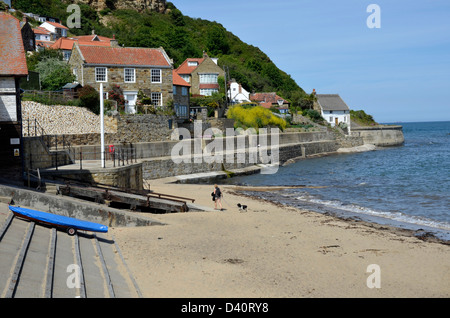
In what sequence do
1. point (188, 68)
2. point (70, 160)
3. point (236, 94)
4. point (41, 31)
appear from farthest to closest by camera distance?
1. point (41, 31)
2. point (236, 94)
3. point (188, 68)
4. point (70, 160)

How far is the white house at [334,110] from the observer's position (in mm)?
80625

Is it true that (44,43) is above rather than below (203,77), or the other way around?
above

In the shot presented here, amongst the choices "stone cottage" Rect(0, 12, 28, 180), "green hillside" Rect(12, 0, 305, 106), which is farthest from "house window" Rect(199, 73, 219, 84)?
"stone cottage" Rect(0, 12, 28, 180)

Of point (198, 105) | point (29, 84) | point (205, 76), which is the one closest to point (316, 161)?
point (198, 105)

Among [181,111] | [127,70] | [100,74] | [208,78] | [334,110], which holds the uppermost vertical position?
[208,78]

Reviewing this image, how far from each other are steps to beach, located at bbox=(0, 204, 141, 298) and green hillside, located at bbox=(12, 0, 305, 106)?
58.0 meters

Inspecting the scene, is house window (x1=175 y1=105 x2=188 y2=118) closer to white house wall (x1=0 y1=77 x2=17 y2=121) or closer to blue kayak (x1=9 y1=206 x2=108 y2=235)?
white house wall (x1=0 y1=77 x2=17 y2=121)

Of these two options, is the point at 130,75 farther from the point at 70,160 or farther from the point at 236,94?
the point at 236,94

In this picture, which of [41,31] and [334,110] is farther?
[334,110]

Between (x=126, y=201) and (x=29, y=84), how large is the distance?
20.3 meters

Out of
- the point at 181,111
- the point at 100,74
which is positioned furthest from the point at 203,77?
the point at 100,74

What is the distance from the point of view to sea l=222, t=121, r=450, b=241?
21938 millimetres

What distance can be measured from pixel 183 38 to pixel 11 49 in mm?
70261

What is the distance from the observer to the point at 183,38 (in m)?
85.9
